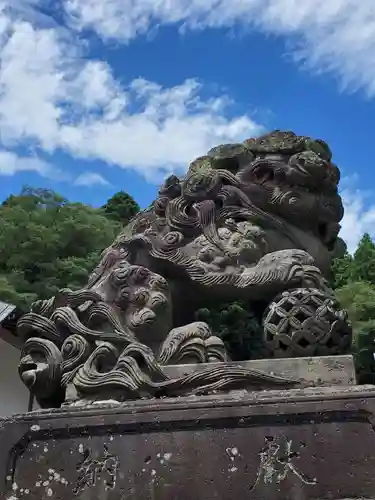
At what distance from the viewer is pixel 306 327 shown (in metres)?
3.29

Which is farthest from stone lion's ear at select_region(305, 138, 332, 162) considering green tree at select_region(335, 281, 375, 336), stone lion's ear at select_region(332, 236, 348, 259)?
green tree at select_region(335, 281, 375, 336)

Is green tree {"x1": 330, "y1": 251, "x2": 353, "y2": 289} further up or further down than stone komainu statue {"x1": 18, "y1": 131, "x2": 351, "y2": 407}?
further up

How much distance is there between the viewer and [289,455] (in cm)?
273

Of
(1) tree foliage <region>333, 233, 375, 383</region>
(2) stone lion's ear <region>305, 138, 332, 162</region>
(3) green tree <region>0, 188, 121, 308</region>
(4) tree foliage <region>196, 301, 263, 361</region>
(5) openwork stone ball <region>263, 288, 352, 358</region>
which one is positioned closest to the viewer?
(5) openwork stone ball <region>263, 288, 352, 358</region>

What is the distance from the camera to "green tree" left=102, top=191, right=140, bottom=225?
16023 mm

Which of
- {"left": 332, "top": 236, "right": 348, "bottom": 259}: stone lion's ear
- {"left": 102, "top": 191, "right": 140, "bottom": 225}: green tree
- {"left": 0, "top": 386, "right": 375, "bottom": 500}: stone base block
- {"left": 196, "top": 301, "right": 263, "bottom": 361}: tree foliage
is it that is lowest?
{"left": 0, "top": 386, "right": 375, "bottom": 500}: stone base block

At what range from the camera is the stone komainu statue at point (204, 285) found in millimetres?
3291

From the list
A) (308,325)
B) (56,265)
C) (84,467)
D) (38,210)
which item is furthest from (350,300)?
(84,467)

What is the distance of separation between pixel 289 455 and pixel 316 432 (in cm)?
15

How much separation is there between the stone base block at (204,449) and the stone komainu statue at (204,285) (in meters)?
0.24

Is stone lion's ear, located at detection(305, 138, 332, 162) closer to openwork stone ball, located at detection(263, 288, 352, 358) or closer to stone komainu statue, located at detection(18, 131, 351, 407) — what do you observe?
stone komainu statue, located at detection(18, 131, 351, 407)

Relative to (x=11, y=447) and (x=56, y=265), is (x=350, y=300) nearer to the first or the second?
(x=56, y=265)

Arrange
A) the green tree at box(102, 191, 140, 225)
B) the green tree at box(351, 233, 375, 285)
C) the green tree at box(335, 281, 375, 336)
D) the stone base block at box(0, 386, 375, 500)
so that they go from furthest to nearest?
the green tree at box(102, 191, 140, 225), the green tree at box(351, 233, 375, 285), the green tree at box(335, 281, 375, 336), the stone base block at box(0, 386, 375, 500)

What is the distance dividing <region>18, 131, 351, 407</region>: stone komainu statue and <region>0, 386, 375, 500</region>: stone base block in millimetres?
237
